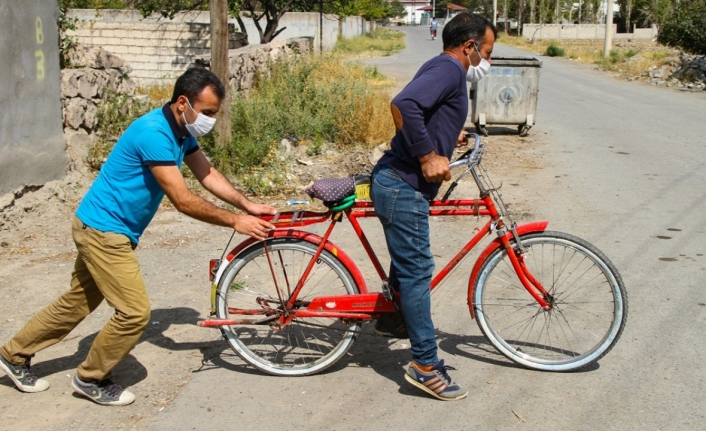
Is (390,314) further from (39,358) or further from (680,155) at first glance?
(680,155)

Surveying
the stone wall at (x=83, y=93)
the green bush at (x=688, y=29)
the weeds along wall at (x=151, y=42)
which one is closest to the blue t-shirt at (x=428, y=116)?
the stone wall at (x=83, y=93)

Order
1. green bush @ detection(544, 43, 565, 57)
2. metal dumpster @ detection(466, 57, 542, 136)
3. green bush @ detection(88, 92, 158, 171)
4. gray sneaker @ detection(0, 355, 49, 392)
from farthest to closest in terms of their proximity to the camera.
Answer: green bush @ detection(544, 43, 565, 57), metal dumpster @ detection(466, 57, 542, 136), green bush @ detection(88, 92, 158, 171), gray sneaker @ detection(0, 355, 49, 392)

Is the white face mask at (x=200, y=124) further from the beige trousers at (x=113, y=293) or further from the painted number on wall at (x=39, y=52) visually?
the painted number on wall at (x=39, y=52)

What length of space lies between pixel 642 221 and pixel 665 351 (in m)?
3.22

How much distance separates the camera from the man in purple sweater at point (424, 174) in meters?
3.84

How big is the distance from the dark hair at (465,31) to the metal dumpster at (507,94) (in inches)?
333

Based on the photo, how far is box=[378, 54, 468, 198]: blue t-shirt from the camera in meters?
3.79

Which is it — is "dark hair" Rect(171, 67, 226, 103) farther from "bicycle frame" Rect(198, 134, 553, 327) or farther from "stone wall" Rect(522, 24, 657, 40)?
"stone wall" Rect(522, 24, 657, 40)

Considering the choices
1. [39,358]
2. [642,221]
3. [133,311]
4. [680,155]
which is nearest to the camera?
[133,311]

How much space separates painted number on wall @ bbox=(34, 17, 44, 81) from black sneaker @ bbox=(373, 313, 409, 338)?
486 centimetres

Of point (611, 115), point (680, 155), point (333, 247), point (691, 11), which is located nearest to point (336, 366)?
point (333, 247)

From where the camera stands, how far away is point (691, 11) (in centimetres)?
2538

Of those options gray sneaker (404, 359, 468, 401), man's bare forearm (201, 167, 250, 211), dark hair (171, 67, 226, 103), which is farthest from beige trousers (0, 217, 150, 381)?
gray sneaker (404, 359, 468, 401)

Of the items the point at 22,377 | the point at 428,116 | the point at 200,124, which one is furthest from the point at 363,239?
the point at 22,377
